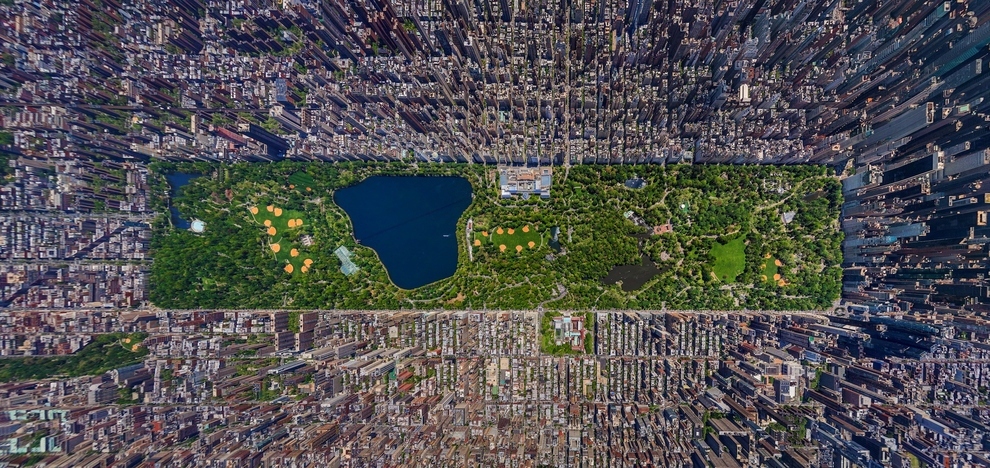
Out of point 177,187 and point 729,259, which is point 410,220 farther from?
point 729,259

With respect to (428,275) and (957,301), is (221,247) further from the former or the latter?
(957,301)

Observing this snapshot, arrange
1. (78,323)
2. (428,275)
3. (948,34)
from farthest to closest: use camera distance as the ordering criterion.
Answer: (428,275), (78,323), (948,34)

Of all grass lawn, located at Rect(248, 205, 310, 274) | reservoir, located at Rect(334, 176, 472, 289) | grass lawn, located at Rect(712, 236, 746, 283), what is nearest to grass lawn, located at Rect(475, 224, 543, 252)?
reservoir, located at Rect(334, 176, 472, 289)

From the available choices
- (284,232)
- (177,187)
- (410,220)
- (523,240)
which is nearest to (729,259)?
(523,240)

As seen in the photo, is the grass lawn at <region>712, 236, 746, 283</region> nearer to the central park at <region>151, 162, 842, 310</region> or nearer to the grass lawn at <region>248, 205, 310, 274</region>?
the central park at <region>151, 162, 842, 310</region>

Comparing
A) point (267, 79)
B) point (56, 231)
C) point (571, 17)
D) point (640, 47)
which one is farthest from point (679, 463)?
point (56, 231)

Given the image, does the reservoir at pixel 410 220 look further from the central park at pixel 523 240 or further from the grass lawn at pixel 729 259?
the grass lawn at pixel 729 259
